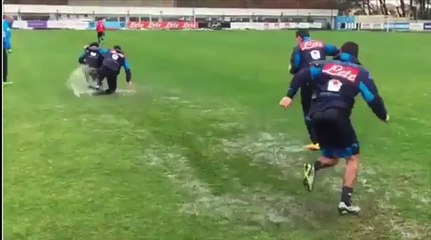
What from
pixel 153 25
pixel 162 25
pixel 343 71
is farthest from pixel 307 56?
pixel 162 25

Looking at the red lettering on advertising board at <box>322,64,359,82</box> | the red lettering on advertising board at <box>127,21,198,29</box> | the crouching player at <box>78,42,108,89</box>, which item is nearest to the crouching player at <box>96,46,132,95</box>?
the crouching player at <box>78,42,108,89</box>

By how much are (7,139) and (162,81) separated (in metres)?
9.32

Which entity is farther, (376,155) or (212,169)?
(376,155)

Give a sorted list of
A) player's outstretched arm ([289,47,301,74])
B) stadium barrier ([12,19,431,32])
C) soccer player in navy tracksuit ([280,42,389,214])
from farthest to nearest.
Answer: stadium barrier ([12,19,431,32])
player's outstretched arm ([289,47,301,74])
soccer player in navy tracksuit ([280,42,389,214])

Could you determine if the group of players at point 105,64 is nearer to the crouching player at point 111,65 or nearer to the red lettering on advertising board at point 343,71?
the crouching player at point 111,65

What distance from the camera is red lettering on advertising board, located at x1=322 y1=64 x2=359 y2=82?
7266mm

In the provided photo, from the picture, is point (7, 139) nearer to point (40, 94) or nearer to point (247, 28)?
point (40, 94)

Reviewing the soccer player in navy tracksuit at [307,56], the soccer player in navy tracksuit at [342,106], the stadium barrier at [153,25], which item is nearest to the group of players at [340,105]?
the soccer player in navy tracksuit at [342,106]

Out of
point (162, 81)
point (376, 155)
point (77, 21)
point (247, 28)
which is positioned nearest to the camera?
point (376, 155)

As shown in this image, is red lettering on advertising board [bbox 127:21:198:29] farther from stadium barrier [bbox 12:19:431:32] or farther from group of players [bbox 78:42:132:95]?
group of players [bbox 78:42:132:95]

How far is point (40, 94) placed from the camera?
665 inches

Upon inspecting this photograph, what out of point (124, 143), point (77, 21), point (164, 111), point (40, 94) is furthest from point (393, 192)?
point (77, 21)

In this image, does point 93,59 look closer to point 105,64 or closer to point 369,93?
point 105,64

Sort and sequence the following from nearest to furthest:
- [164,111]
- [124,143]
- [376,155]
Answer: [376,155], [124,143], [164,111]
